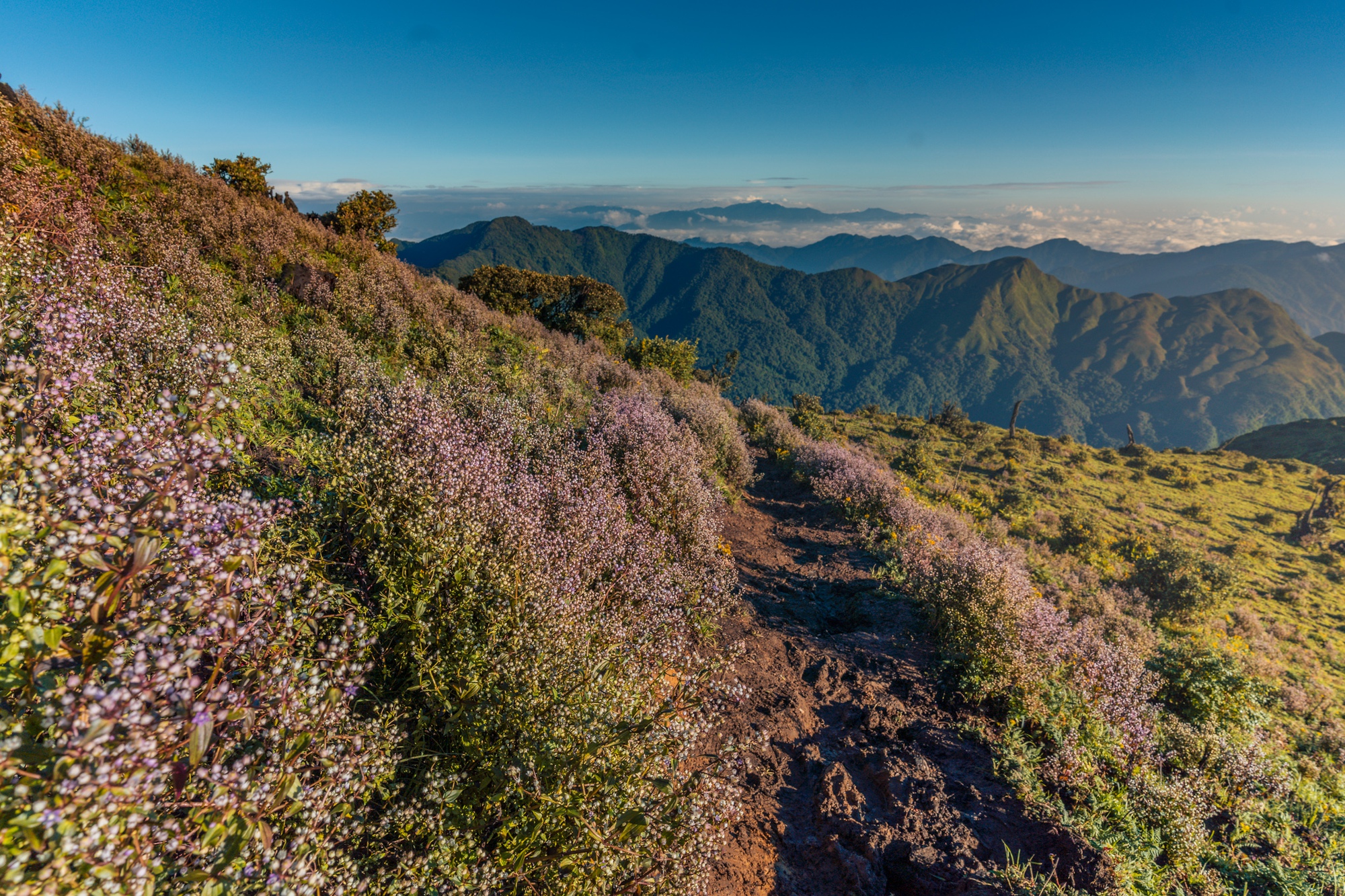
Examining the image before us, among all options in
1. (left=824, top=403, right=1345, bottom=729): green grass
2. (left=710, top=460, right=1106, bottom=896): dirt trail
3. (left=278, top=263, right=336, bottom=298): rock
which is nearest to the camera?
(left=710, top=460, right=1106, bottom=896): dirt trail

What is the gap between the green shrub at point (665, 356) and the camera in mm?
23859

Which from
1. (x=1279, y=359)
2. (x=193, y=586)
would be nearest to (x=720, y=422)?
(x=193, y=586)

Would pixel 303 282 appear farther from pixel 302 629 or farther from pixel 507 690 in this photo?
pixel 507 690

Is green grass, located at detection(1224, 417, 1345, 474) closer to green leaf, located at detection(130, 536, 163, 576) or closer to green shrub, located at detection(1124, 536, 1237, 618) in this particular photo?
green shrub, located at detection(1124, 536, 1237, 618)

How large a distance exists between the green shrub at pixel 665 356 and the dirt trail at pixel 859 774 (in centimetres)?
1600

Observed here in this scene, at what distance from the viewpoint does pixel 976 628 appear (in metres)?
7.05

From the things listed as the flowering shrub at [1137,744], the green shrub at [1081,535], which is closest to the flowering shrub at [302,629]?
the flowering shrub at [1137,744]

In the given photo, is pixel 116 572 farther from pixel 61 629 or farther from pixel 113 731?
pixel 113 731

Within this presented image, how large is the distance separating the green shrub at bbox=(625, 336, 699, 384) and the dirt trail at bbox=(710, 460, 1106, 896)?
16.0 meters

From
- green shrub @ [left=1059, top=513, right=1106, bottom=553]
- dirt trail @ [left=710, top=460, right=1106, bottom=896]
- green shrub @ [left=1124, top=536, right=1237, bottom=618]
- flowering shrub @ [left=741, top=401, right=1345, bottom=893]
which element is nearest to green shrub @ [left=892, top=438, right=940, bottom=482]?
green shrub @ [left=1059, top=513, right=1106, bottom=553]

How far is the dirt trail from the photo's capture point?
4426mm

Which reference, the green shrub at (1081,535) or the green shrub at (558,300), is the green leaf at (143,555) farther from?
the green shrub at (1081,535)

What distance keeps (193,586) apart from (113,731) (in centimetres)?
68

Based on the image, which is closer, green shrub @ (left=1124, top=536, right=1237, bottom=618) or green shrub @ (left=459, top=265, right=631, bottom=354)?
green shrub @ (left=1124, top=536, right=1237, bottom=618)
